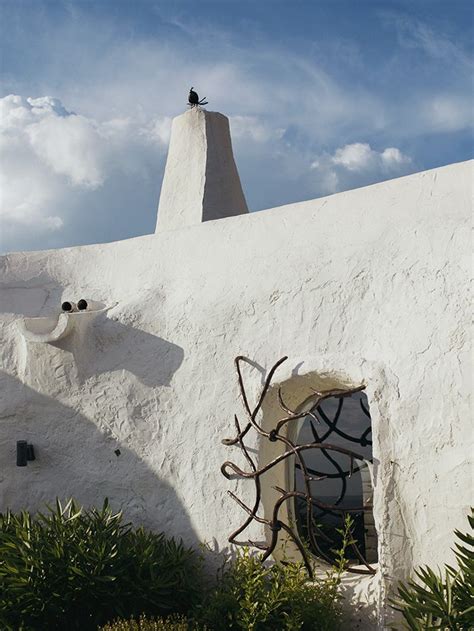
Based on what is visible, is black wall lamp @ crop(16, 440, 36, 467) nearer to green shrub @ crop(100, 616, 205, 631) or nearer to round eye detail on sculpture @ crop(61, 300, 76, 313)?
round eye detail on sculpture @ crop(61, 300, 76, 313)

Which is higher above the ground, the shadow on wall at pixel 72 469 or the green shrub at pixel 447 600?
the shadow on wall at pixel 72 469

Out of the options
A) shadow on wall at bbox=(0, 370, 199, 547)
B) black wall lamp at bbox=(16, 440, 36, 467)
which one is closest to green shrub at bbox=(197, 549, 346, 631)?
shadow on wall at bbox=(0, 370, 199, 547)

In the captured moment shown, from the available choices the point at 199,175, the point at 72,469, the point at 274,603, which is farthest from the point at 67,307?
the point at 199,175

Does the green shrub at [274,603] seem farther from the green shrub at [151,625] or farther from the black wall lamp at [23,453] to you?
the black wall lamp at [23,453]

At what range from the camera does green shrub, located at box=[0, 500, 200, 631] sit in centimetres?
628

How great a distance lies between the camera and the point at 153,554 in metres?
6.66

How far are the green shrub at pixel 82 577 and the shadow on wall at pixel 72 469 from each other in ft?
1.65

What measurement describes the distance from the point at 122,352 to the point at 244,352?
1439 mm

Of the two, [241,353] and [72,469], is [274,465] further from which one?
[72,469]

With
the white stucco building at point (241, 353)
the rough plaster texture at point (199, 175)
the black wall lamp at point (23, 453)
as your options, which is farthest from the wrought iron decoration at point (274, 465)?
the rough plaster texture at point (199, 175)

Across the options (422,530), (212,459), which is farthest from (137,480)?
(422,530)

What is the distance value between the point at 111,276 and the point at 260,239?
6.02 ft

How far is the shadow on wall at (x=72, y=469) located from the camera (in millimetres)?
7223

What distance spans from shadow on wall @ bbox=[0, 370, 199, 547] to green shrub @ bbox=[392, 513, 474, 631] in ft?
7.56
